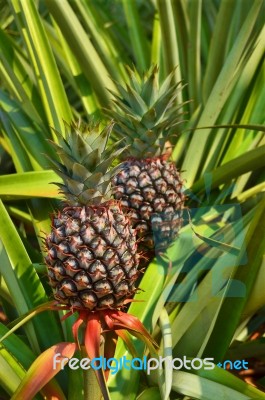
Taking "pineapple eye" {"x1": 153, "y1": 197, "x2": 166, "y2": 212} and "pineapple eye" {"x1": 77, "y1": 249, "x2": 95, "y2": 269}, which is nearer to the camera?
"pineapple eye" {"x1": 77, "y1": 249, "x2": 95, "y2": 269}

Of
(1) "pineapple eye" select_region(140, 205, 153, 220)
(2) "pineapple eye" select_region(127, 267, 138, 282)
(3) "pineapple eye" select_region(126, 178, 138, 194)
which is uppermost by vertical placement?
(3) "pineapple eye" select_region(126, 178, 138, 194)

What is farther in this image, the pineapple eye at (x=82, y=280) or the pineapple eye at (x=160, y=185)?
the pineapple eye at (x=160, y=185)

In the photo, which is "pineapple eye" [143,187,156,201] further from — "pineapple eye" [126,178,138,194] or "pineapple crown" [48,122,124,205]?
"pineapple crown" [48,122,124,205]

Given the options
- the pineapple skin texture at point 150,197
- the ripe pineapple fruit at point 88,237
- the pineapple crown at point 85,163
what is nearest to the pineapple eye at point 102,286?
the ripe pineapple fruit at point 88,237

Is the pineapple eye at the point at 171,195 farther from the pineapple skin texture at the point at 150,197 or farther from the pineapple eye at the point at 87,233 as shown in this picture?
the pineapple eye at the point at 87,233

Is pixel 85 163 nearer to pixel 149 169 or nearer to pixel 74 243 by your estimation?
pixel 74 243

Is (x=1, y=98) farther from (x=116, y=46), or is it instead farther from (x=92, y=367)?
(x=92, y=367)

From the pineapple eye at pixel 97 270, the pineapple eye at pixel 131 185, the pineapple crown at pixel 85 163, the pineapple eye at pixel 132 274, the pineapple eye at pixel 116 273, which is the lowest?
the pineapple eye at pixel 132 274

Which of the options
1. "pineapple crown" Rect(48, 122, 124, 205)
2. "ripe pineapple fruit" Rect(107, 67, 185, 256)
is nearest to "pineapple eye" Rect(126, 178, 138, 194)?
"ripe pineapple fruit" Rect(107, 67, 185, 256)

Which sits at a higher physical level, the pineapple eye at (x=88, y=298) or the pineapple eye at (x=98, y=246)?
the pineapple eye at (x=98, y=246)
